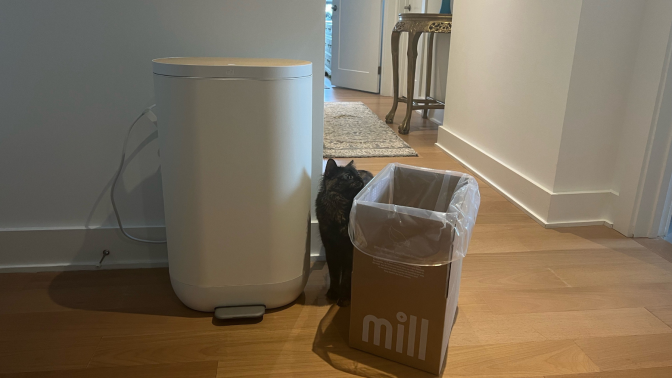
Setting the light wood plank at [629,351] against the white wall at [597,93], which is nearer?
the light wood plank at [629,351]

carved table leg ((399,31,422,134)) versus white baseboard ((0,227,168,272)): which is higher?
carved table leg ((399,31,422,134))

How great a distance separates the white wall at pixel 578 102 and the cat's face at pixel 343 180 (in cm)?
99

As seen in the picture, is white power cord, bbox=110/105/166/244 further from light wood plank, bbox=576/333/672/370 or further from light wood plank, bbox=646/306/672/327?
light wood plank, bbox=646/306/672/327

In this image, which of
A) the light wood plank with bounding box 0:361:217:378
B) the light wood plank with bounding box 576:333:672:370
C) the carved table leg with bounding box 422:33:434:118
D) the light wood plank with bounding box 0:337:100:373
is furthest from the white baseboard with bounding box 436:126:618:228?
the carved table leg with bounding box 422:33:434:118

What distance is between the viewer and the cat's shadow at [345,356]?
3.48 feet

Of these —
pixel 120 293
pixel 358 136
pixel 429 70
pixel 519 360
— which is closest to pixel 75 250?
pixel 120 293

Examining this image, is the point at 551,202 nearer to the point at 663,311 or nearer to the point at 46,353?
the point at 663,311

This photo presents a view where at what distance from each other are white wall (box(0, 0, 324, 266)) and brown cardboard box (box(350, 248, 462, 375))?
0.58 m

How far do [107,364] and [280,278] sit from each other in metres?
0.45

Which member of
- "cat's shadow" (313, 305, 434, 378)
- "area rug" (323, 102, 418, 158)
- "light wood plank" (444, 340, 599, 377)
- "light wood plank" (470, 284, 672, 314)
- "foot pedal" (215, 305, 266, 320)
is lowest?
"cat's shadow" (313, 305, 434, 378)

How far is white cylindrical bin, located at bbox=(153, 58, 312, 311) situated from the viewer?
3.51 feet

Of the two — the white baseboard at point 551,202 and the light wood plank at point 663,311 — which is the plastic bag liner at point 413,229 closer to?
the light wood plank at point 663,311

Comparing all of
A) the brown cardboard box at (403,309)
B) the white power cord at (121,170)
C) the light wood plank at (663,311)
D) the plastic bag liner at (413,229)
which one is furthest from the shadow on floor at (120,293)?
the light wood plank at (663,311)

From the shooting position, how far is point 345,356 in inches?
43.9
